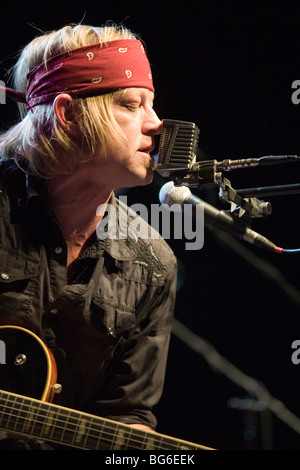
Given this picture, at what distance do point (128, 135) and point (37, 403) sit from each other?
1.11 metres

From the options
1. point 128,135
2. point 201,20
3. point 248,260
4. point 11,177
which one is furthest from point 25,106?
point 248,260

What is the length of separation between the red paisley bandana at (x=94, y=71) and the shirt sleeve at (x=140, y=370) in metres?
0.91

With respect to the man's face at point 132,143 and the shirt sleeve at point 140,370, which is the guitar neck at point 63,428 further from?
the man's face at point 132,143

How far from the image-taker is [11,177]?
257 centimetres

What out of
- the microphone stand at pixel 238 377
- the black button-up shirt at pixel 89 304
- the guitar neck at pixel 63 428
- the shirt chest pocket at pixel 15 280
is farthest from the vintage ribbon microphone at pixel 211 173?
the microphone stand at pixel 238 377

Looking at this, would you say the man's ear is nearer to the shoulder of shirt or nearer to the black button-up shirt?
the black button-up shirt

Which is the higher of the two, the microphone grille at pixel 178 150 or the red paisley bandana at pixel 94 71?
the red paisley bandana at pixel 94 71

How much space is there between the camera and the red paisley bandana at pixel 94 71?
2.40 metres

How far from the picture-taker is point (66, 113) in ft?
8.07

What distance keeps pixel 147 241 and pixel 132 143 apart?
1.82 feet

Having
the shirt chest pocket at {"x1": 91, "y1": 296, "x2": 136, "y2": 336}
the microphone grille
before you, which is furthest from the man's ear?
the shirt chest pocket at {"x1": 91, "y1": 296, "x2": 136, "y2": 336}

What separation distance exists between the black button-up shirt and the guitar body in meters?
0.13

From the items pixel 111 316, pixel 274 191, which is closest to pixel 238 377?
pixel 111 316
